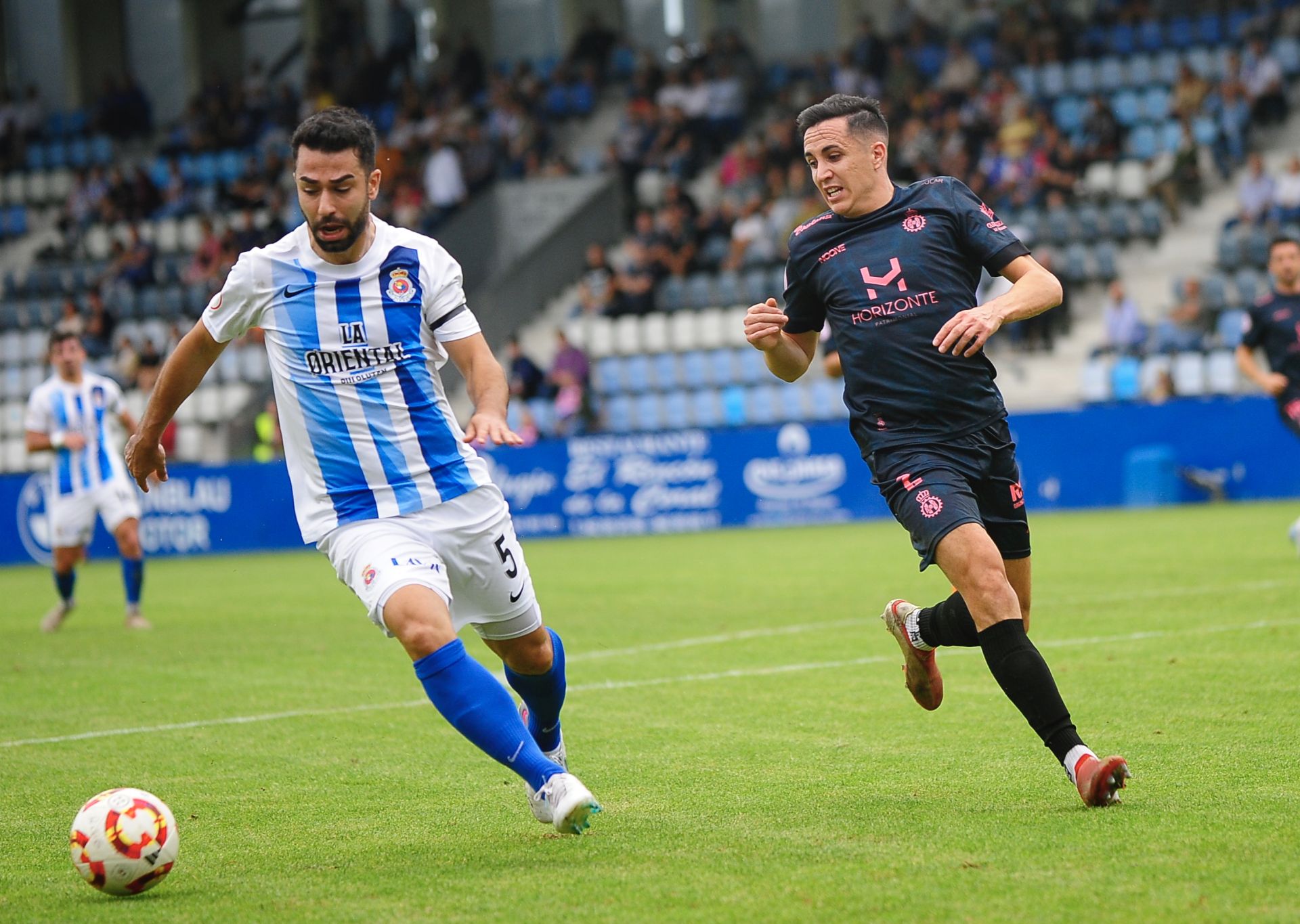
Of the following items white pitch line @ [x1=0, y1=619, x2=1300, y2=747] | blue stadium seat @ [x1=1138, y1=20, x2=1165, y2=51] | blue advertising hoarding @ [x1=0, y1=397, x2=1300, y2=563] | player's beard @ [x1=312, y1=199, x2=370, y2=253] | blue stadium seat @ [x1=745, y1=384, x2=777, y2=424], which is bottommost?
blue advertising hoarding @ [x1=0, y1=397, x2=1300, y2=563]

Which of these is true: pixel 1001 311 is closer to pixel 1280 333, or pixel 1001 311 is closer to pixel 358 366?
pixel 358 366

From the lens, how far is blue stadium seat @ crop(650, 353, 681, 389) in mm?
24188

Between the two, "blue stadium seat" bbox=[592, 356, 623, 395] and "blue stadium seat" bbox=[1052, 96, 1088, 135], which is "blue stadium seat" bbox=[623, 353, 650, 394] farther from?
"blue stadium seat" bbox=[1052, 96, 1088, 135]

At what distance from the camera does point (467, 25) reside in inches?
1353

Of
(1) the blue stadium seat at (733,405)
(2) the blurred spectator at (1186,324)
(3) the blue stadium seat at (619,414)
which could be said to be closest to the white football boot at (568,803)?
(2) the blurred spectator at (1186,324)

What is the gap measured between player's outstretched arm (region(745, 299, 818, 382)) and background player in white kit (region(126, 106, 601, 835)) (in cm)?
99

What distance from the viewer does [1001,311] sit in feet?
16.7

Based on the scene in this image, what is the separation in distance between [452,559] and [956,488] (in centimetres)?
164

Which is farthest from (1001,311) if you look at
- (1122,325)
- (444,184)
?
(444,184)

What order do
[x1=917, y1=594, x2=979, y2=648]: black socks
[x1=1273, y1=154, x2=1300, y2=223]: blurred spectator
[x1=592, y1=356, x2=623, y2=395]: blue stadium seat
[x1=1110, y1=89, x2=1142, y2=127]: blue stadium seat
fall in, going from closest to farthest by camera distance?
[x1=917, y1=594, x2=979, y2=648]: black socks
[x1=1273, y1=154, x2=1300, y2=223]: blurred spectator
[x1=592, y1=356, x2=623, y2=395]: blue stadium seat
[x1=1110, y1=89, x2=1142, y2=127]: blue stadium seat

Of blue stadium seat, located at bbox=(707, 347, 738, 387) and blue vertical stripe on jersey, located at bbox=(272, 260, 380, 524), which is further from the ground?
blue vertical stripe on jersey, located at bbox=(272, 260, 380, 524)

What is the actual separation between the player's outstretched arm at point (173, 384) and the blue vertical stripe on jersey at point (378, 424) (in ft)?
1.37

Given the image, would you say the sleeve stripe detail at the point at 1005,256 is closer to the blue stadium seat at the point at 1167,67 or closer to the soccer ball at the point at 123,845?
the soccer ball at the point at 123,845

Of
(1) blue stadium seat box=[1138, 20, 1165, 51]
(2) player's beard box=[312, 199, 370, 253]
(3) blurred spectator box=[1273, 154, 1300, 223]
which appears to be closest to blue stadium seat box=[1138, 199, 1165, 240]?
(3) blurred spectator box=[1273, 154, 1300, 223]
